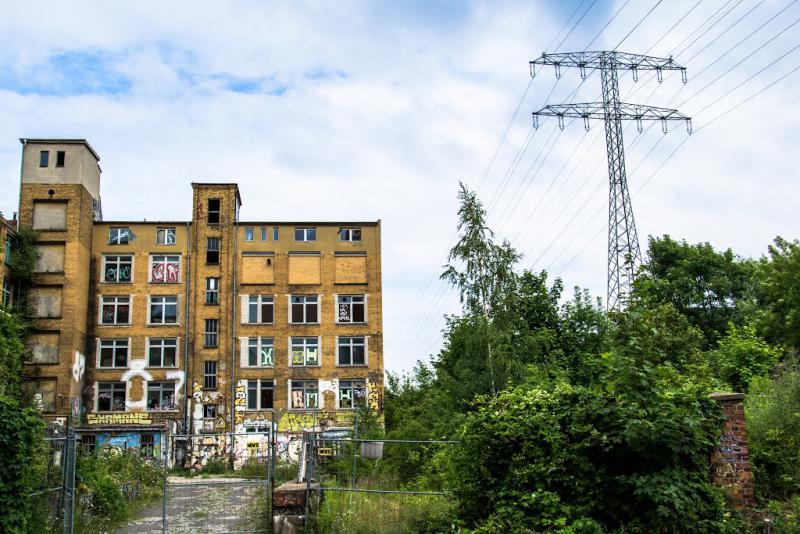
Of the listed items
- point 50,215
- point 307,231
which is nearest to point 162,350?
point 50,215

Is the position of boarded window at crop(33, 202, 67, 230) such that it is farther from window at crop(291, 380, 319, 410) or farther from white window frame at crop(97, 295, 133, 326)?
window at crop(291, 380, 319, 410)

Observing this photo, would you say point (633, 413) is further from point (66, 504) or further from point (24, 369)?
point (24, 369)

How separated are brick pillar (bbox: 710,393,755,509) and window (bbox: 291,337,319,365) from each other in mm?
39102

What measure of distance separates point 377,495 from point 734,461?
23.1 feet

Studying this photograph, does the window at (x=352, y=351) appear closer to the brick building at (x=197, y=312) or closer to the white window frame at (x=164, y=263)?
the brick building at (x=197, y=312)

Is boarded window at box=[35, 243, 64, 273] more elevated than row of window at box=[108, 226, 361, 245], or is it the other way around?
row of window at box=[108, 226, 361, 245]

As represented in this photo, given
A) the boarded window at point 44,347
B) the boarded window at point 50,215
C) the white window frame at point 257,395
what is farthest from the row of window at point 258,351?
the boarded window at point 50,215

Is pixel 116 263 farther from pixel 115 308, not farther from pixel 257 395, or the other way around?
pixel 257 395

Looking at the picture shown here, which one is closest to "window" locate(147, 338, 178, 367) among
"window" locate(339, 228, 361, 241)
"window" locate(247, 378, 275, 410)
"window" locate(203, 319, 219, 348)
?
"window" locate(203, 319, 219, 348)

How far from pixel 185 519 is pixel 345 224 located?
3362cm

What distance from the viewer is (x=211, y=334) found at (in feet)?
160

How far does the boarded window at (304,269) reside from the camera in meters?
50.1

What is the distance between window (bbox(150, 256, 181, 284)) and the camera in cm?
4897

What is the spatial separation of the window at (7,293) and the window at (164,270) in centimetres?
833
